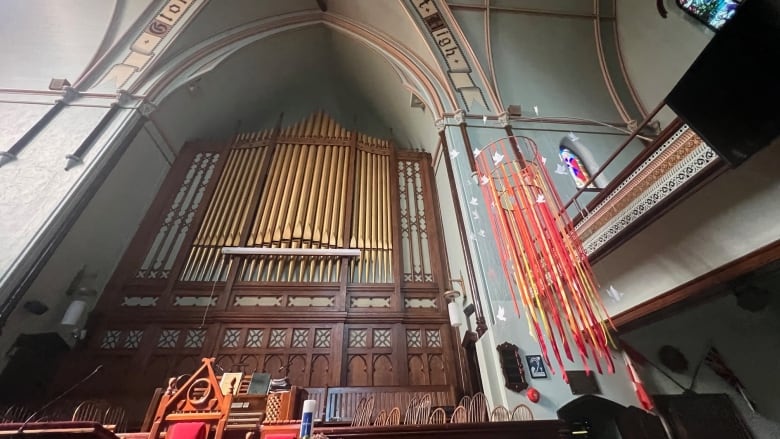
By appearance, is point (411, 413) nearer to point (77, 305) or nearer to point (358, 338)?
point (358, 338)

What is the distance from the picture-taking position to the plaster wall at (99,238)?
3.66 metres

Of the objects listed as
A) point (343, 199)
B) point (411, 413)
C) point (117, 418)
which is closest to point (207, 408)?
point (411, 413)

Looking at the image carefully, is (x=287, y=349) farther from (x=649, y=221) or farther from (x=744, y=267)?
(x=744, y=267)

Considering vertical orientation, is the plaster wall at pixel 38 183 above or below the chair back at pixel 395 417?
above

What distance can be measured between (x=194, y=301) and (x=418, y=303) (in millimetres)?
Result: 2869

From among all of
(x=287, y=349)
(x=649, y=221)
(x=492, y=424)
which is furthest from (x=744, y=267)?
(x=287, y=349)

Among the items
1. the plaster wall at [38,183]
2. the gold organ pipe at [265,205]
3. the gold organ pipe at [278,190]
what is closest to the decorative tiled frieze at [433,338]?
the gold organ pipe at [278,190]

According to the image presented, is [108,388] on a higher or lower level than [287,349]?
lower

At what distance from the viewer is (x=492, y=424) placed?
2.32 meters

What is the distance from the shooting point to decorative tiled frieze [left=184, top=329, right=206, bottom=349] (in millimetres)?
3988

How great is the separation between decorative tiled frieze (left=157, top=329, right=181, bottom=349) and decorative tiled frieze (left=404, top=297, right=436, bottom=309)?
9.12ft

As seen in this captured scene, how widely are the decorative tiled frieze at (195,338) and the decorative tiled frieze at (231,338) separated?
23 cm

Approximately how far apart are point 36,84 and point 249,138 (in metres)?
2.96

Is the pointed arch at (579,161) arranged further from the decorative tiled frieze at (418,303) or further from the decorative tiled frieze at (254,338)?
the decorative tiled frieze at (254,338)
